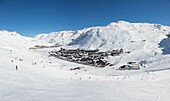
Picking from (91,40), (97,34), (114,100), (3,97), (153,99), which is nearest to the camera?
(3,97)

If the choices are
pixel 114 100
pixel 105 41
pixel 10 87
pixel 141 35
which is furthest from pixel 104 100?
pixel 141 35

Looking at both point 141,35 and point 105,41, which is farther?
point 141,35

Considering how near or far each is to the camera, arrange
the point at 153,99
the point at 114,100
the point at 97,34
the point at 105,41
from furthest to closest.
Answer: the point at 97,34 < the point at 105,41 < the point at 153,99 < the point at 114,100

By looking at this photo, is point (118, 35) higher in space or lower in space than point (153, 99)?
higher

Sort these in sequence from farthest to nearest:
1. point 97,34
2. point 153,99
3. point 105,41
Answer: point 97,34, point 105,41, point 153,99

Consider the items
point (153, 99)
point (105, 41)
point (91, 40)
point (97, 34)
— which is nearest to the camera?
point (153, 99)

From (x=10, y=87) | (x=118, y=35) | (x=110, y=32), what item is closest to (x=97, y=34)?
(x=110, y=32)

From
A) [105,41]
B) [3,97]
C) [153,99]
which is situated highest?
[105,41]

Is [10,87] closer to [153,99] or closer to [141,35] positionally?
[153,99]

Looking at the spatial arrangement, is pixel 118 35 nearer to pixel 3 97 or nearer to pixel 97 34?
pixel 97 34
